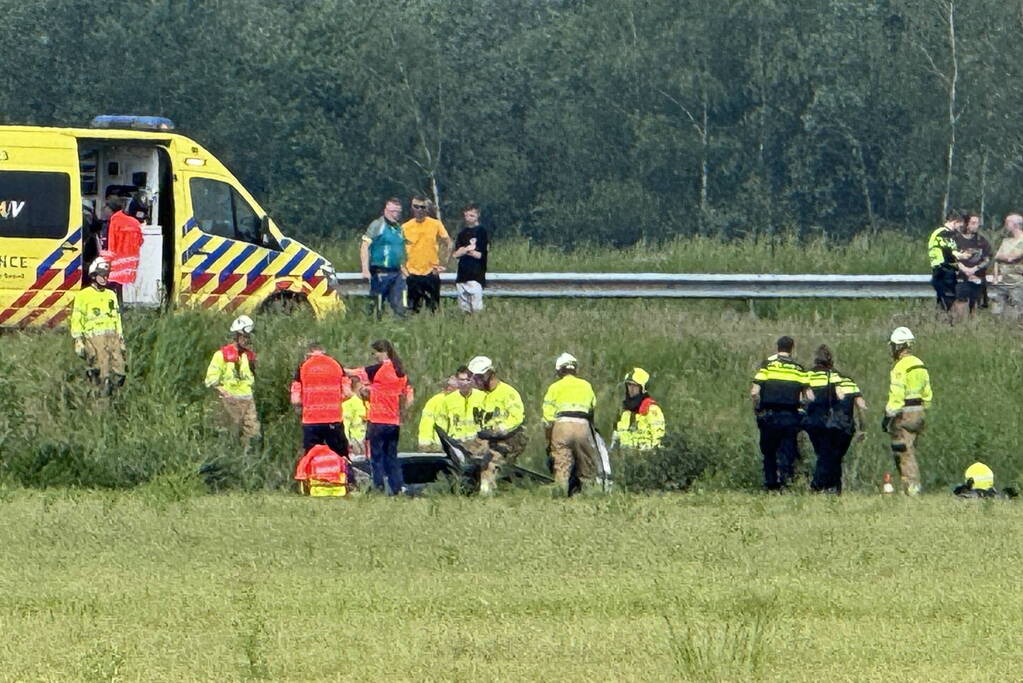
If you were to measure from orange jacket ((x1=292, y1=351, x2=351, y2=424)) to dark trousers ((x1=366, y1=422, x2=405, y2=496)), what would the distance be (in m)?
0.65

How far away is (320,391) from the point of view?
20.0 meters

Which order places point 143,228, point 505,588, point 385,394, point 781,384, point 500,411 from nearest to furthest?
point 505,588, point 385,394, point 500,411, point 781,384, point 143,228

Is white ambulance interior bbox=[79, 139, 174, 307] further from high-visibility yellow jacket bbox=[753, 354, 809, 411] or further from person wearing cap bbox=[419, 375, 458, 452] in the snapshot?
high-visibility yellow jacket bbox=[753, 354, 809, 411]

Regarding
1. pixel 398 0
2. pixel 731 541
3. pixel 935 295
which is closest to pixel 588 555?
pixel 731 541

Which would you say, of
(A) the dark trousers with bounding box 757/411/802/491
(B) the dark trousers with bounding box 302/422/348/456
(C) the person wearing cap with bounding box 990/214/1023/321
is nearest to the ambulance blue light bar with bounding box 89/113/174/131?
(B) the dark trousers with bounding box 302/422/348/456

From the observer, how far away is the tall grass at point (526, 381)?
20.2m

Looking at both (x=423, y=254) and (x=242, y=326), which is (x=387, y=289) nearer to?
(x=423, y=254)

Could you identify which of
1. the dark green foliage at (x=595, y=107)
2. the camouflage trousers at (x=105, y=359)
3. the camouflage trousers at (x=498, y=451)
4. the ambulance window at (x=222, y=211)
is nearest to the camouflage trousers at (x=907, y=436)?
A: the camouflage trousers at (x=498, y=451)

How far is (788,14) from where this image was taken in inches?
2034

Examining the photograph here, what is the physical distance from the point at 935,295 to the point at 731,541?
501 inches

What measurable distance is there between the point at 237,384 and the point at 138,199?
3725 millimetres

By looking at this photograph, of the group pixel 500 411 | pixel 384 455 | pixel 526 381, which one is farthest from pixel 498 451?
pixel 526 381

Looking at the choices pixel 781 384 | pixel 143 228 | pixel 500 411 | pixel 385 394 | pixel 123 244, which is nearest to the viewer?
pixel 385 394

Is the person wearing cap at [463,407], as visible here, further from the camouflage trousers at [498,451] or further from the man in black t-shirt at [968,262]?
the man in black t-shirt at [968,262]
